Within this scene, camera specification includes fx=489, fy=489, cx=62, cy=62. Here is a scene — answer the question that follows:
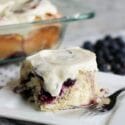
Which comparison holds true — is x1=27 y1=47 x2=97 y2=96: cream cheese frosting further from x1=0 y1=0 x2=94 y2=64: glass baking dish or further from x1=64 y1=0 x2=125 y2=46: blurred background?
x1=64 y1=0 x2=125 y2=46: blurred background

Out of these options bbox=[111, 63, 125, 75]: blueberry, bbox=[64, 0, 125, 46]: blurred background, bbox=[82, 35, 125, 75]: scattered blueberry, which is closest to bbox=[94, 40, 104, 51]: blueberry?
bbox=[82, 35, 125, 75]: scattered blueberry

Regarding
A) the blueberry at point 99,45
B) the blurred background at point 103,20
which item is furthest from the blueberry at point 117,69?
the blurred background at point 103,20

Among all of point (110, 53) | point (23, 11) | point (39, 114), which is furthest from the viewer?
point (110, 53)

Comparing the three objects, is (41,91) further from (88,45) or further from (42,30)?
(88,45)

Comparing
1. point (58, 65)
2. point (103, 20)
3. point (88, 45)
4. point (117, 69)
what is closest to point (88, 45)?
point (88, 45)

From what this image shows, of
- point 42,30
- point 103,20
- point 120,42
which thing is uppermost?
point 42,30

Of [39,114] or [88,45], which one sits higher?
[39,114]

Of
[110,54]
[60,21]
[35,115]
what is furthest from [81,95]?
[110,54]
